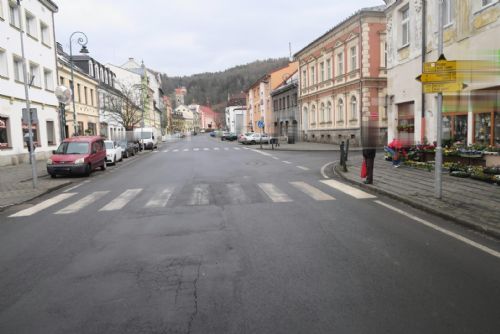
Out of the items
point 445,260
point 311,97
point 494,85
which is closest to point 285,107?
point 311,97

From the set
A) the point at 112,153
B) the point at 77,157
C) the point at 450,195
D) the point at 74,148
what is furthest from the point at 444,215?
the point at 112,153

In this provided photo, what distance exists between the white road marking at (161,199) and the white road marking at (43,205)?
2519 mm

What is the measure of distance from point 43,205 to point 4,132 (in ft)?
50.5

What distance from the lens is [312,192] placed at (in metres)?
10.6

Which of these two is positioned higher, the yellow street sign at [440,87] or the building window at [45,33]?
the building window at [45,33]

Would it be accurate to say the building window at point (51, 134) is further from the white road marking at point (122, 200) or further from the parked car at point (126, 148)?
the white road marking at point (122, 200)

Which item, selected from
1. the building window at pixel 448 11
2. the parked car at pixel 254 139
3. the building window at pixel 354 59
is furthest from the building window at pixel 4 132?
the parked car at pixel 254 139

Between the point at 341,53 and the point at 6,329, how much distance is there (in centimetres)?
3532

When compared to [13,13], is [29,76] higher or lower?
lower

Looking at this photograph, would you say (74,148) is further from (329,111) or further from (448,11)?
(329,111)

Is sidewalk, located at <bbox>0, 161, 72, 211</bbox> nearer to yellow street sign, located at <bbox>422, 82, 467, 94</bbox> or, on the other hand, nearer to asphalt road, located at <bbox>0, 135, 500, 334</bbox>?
asphalt road, located at <bbox>0, 135, 500, 334</bbox>

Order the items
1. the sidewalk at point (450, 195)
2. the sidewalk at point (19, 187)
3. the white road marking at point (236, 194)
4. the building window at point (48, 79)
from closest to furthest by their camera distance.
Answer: the sidewalk at point (450, 195) < the white road marking at point (236, 194) < the sidewalk at point (19, 187) < the building window at point (48, 79)

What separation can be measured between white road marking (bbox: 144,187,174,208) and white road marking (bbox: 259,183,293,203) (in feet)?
8.33

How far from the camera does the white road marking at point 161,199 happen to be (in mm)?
9266
